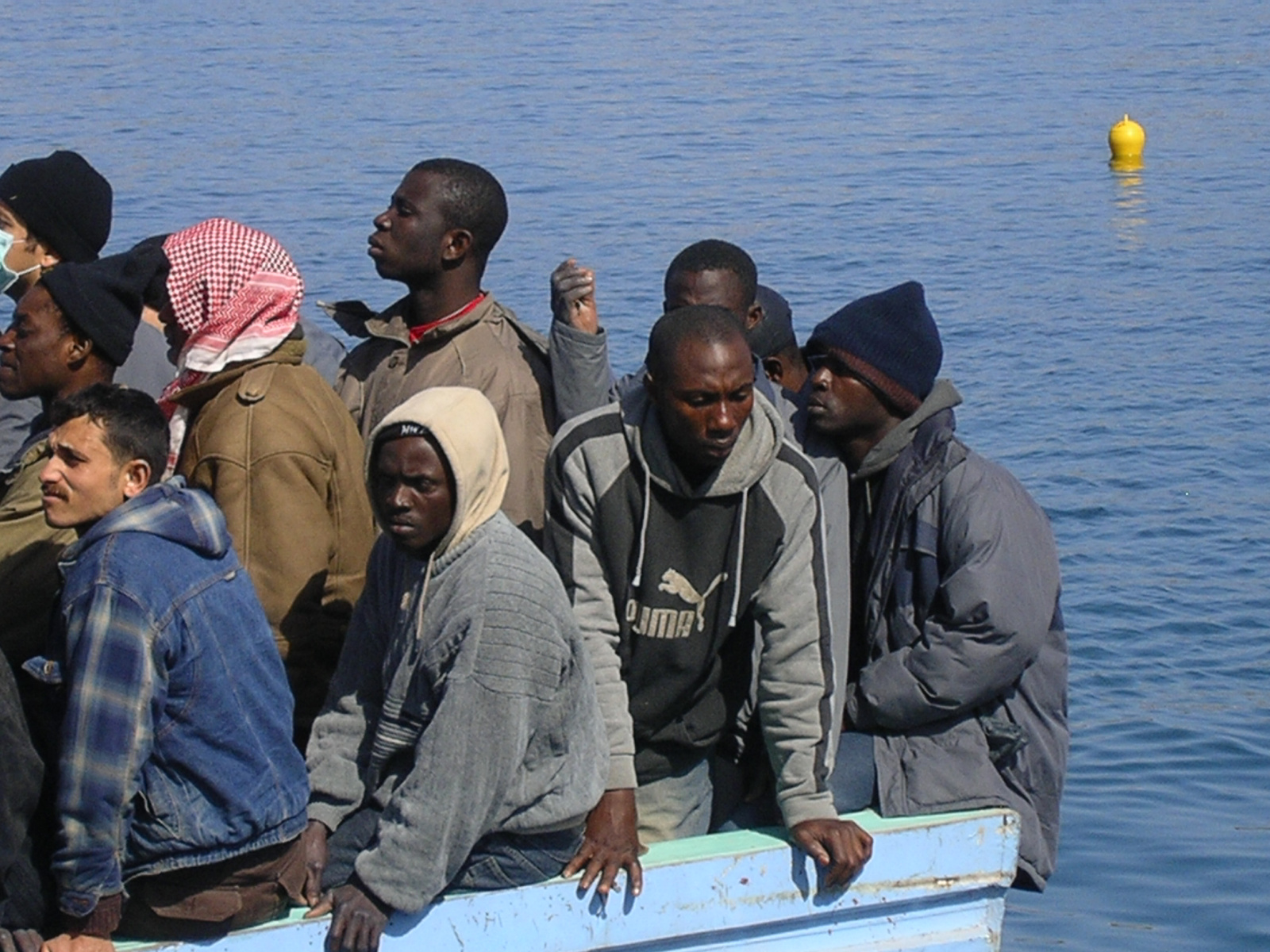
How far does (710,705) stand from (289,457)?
1.10 metres

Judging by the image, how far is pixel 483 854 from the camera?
3.86 meters

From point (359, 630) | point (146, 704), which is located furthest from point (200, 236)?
point (146, 704)

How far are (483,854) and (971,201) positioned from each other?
661 inches

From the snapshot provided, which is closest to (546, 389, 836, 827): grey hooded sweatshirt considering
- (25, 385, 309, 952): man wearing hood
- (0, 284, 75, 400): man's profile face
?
(25, 385, 309, 952): man wearing hood

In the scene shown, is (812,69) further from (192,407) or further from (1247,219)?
(192,407)

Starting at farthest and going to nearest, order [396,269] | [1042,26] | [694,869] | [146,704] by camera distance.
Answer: [1042,26]
[396,269]
[694,869]
[146,704]

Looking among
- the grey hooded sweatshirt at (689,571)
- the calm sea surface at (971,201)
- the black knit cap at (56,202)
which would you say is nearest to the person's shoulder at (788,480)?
the grey hooded sweatshirt at (689,571)

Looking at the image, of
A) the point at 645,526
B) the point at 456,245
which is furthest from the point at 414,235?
the point at 645,526

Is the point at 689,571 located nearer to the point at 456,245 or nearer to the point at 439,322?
the point at 439,322

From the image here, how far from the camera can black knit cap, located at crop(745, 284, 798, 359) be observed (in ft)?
17.7

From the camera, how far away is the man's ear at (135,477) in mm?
3578

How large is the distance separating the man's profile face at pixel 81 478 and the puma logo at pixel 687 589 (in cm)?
117

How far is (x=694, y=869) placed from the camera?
4137 millimetres

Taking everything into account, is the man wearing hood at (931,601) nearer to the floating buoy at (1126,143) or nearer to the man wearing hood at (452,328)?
the man wearing hood at (452,328)
